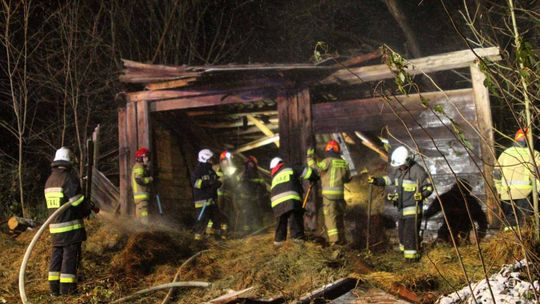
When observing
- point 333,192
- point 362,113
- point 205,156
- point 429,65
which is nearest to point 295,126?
point 362,113

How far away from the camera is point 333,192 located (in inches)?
385

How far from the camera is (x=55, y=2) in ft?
55.9

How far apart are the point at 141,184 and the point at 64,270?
4016mm

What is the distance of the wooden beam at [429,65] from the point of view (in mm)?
9023

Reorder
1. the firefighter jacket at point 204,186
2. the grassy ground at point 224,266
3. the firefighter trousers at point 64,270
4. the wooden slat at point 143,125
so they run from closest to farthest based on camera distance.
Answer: the grassy ground at point 224,266 → the firefighter trousers at point 64,270 → the firefighter jacket at point 204,186 → the wooden slat at point 143,125

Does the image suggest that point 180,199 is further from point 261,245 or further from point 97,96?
point 97,96

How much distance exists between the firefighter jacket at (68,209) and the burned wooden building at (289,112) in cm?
399

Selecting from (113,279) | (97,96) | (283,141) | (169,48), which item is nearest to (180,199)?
(283,141)

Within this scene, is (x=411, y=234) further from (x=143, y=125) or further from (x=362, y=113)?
(x=143, y=125)

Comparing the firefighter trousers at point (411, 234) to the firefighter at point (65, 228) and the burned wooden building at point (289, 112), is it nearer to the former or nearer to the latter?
the burned wooden building at point (289, 112)

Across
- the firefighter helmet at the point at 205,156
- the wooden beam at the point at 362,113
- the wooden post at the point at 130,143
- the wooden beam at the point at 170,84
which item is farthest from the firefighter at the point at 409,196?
the wooden post at the point at 130,143

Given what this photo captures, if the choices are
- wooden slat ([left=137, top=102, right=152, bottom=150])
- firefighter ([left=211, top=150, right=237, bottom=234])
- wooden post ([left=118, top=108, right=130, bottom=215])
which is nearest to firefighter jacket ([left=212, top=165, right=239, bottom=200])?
firefighter ([left=211, top=150, right=237, bottom=234])

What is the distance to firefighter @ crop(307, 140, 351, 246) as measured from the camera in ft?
31.9

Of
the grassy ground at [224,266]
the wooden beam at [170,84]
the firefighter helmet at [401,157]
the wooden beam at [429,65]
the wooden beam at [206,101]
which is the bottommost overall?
the grassy ground at [224,266]
